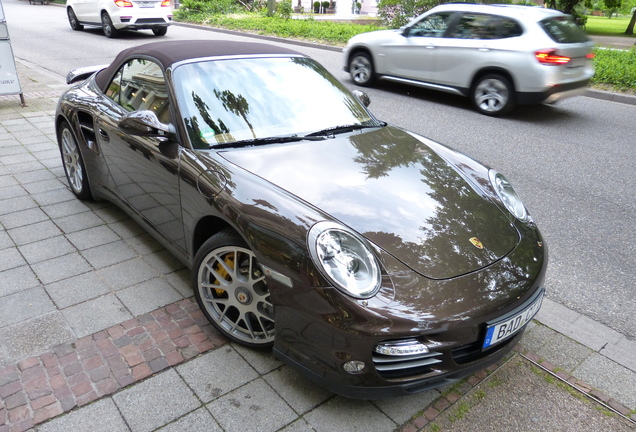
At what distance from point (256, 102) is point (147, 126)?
0.68m

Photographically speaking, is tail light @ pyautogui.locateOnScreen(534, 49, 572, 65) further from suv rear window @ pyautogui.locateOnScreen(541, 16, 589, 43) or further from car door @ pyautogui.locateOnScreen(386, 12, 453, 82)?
car door @ pyautogui.locateOnScreen(386, 12, 453, 82)

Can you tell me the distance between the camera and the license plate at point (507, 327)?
2.24 metres

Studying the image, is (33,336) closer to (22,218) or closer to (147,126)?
(147,126)

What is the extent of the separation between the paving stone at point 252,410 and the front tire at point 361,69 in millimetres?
8284

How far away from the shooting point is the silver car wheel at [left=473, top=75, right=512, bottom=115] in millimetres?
7945

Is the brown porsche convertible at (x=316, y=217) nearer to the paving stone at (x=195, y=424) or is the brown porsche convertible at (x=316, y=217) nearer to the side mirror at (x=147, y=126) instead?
the side mirror at (x=147, y=126)

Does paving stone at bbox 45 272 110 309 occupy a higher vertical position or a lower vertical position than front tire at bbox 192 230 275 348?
lower

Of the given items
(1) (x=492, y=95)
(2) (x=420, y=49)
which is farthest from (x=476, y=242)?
(2) (x=420, y=49)

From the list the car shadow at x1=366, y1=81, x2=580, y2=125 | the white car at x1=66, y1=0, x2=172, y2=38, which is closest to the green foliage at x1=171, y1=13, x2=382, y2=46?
the white car at x1=66, y1=0, x2=172, y2=38

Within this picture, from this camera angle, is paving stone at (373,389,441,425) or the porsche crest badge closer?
paving stone at (373,389,441,425)

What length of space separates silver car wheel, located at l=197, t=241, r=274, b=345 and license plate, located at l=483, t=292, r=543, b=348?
39.3 inches

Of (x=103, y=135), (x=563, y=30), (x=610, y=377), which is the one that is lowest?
(x=610, y=377)

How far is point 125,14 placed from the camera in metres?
14.9

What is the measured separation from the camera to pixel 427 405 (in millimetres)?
2416
